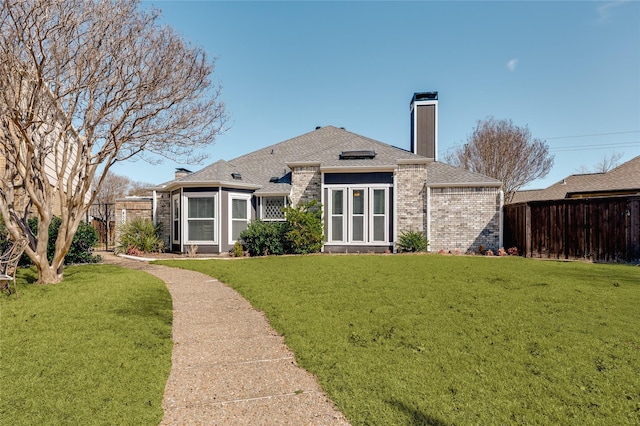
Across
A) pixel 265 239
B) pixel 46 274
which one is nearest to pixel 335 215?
pixel 265 239

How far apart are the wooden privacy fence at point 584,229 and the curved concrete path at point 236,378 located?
10.9m

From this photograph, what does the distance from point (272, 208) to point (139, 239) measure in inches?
237

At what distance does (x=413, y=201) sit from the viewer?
14.4m

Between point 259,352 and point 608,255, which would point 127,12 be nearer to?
point 259,352

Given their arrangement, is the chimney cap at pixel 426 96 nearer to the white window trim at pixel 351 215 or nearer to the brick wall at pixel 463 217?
the brick wall at pixel 463 217

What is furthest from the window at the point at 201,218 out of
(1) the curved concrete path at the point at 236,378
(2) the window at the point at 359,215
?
(1) the curved concrete path at the point at 236,378

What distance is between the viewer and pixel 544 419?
99.3 inches

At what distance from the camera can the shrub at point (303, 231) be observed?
43.4 ft

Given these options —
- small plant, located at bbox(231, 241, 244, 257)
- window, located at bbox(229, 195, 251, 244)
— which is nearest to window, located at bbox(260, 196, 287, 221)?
window, located at bbox(229, 195, 251, 244)

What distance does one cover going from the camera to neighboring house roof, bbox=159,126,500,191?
14.2 metres

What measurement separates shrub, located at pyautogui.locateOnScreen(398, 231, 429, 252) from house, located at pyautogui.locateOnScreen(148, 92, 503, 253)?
34 centimetres

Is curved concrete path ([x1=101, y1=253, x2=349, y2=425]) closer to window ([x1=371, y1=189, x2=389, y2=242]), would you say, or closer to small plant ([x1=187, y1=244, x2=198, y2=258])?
small plant ([x1=187, y1=244, x2=198, y2=258])

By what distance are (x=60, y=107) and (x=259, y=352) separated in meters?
6.80

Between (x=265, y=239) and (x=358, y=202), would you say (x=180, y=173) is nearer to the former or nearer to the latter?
(x=265, y=239)
